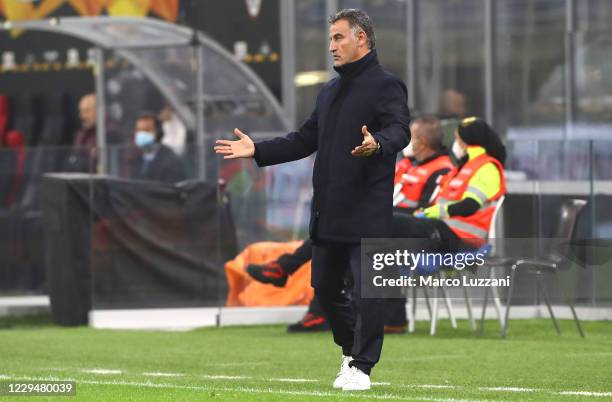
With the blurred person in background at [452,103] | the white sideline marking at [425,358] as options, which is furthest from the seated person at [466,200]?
the blurred person in background at [452,103]

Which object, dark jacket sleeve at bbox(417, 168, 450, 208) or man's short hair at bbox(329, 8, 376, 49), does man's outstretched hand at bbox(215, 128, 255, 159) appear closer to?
man's short hair at bbox(329, 8, 376, 49)

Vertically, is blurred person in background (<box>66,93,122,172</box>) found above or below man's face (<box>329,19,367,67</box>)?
below

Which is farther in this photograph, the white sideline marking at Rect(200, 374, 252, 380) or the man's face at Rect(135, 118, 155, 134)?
the man's face at Rect(135, 118, 155, 134)

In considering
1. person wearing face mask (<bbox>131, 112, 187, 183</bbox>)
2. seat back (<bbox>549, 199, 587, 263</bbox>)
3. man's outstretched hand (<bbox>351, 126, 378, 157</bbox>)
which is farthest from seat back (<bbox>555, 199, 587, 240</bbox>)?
man's outstretched hand (<bbox>351, 126, 378, 157</bbox>)

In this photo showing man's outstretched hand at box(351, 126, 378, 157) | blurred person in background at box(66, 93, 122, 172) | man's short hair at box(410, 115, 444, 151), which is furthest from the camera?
blurred person in background at box(66, 93, 122, 172)

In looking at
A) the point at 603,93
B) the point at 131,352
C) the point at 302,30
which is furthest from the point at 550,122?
the point at 131,352

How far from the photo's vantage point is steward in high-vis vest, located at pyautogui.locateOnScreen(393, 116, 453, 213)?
15133mm

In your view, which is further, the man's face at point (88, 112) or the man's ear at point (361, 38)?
the man's face at point (88, 112)

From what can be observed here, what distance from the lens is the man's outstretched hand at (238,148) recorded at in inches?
376

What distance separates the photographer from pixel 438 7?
2138cm

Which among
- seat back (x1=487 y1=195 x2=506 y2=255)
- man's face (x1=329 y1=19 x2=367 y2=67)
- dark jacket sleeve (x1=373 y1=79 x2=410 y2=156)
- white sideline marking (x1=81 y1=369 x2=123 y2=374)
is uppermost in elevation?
man's face (x1=329 y1=19 x2=367 y2=67)

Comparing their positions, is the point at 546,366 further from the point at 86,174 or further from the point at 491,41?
the point at 491,41

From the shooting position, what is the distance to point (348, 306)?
9.76 metres

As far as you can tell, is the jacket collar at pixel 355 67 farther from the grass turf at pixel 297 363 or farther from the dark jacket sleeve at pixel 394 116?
the grass turf at pixel 297 363
